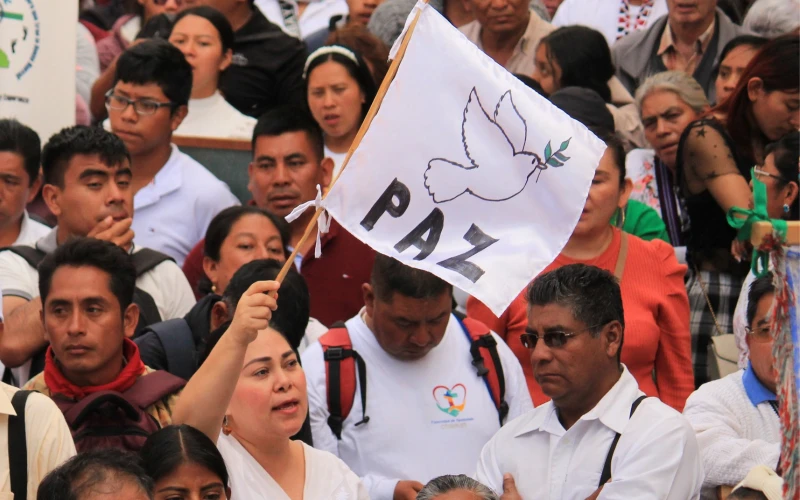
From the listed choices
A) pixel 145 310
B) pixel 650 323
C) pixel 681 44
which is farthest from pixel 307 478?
pixel 681 44

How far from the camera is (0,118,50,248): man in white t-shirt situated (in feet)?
23.3

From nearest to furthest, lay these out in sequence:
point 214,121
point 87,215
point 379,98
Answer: point 379,98
point 87,215
point 214,121

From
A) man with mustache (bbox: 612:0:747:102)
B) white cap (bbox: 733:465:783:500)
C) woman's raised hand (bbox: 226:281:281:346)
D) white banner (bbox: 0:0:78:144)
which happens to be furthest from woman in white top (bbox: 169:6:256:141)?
white cap (bbox: 733:465:783:500)

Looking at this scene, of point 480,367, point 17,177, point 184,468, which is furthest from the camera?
point 17,177

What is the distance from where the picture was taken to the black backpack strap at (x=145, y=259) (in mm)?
6533

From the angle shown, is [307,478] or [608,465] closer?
[608,465]

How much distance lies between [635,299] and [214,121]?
132 inches

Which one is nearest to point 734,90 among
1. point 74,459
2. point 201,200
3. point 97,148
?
point 201,200

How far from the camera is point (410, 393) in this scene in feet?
19.6

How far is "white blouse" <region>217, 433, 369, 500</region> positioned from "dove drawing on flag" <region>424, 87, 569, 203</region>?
3.75 feet

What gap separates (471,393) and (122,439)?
1.53 m

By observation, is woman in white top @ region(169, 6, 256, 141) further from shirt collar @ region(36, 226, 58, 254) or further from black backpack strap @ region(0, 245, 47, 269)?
black backpack strap @ region(0, 245, 47, 269)

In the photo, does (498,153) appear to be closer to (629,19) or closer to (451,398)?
(451,398)

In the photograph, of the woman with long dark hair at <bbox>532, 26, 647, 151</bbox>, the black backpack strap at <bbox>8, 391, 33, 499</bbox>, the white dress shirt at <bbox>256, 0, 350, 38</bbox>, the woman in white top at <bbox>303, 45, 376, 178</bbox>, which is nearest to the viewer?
the black backpack strap at <bbox>8, 391, 33, 499</bbox>
